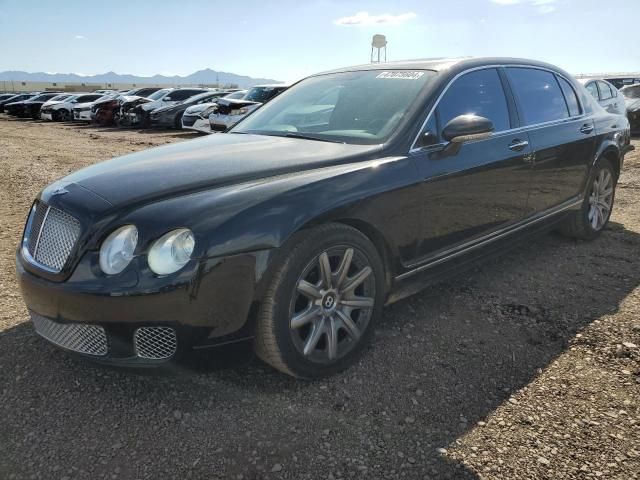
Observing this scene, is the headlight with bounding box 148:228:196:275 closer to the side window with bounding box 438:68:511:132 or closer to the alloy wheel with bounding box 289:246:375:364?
the alloy wheel with bounding box 289:246:375:364

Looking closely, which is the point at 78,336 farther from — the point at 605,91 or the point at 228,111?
the point at 228,111

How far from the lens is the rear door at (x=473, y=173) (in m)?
3.07

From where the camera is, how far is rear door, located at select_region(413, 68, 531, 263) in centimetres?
307

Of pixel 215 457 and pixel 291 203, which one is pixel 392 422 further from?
pixel 291 203

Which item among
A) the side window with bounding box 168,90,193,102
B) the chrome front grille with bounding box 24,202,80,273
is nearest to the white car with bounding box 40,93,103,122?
the side window with bounding box 168,90,193,102

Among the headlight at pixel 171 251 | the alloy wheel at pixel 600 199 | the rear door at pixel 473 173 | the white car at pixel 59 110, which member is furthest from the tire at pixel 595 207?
the white car at pixel 59 110

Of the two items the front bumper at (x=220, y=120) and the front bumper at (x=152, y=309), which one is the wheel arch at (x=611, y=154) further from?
the front bumper at (x=220, y=120)

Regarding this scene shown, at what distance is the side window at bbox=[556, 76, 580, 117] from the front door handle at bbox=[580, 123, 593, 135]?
0.13m

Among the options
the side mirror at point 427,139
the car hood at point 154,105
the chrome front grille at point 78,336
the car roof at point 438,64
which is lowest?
the chrome front grille at point 78,336

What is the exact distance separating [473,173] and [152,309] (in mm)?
2139

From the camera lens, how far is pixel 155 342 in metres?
2.24

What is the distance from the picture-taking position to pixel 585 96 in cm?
484

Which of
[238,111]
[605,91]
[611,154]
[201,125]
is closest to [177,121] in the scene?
[201,125]

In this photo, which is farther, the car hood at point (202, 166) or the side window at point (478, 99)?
the side window at point (478, 99)
